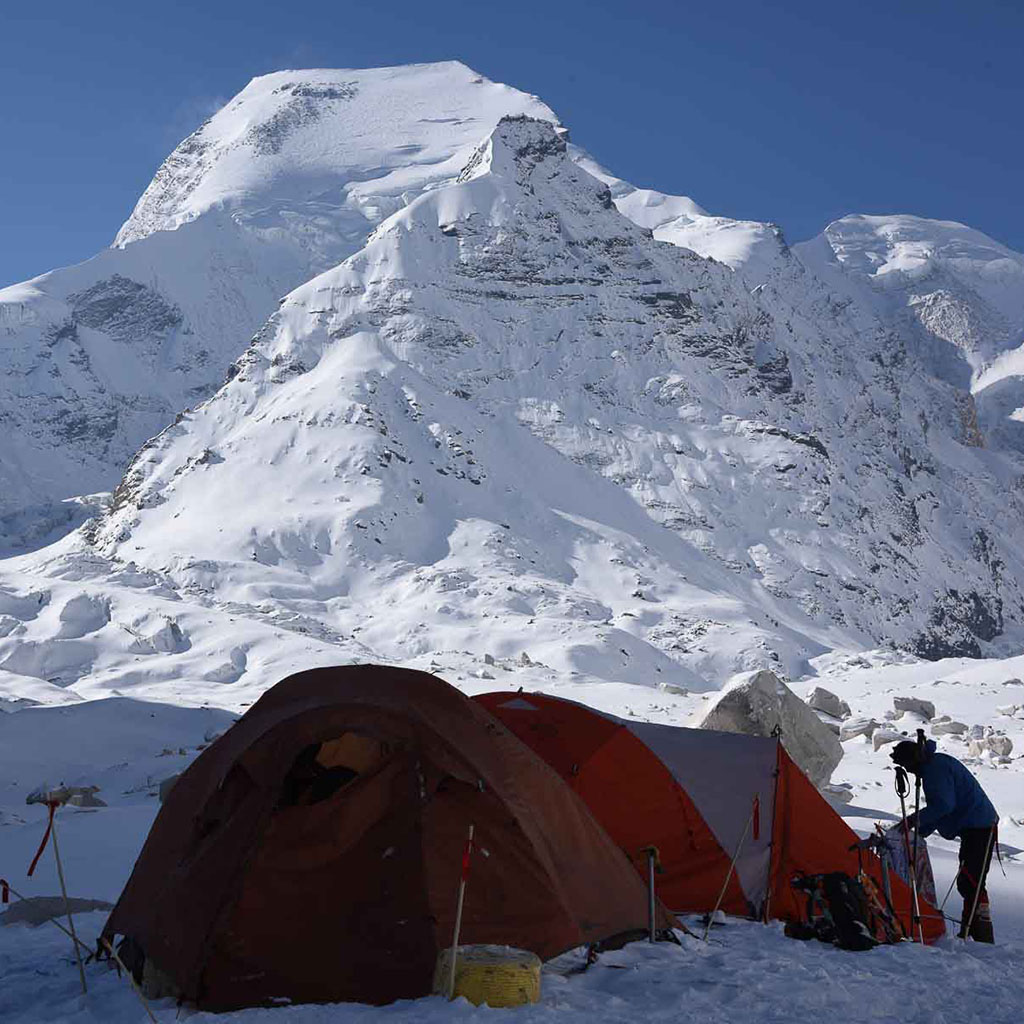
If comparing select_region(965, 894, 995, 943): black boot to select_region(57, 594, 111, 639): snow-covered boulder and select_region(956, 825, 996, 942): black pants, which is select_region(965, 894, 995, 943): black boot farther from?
select_region(57, 594, 111, 639): snow-covered boulder

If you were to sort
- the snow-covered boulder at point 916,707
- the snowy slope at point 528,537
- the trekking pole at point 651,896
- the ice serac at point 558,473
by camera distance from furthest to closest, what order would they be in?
the ice serac at point 558,473, the snow-covered boulder at point 916,707, the snowy slope at point 528,537, the trekking pole at point 651,896

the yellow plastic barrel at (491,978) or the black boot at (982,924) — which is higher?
the yellow plastic barrel at (491,978)

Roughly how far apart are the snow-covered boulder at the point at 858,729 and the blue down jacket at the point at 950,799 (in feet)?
49.6

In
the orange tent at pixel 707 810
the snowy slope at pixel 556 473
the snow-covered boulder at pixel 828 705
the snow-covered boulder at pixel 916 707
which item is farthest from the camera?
the snowy slope at pixel 556 473

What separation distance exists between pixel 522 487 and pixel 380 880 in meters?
81.7

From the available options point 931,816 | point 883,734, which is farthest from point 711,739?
point 883,734

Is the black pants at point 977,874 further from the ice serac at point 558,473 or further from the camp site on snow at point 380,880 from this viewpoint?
the ice serac at point 558,473

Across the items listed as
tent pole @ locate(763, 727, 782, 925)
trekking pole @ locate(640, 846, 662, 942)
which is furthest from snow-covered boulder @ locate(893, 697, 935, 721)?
trekking pole @ locate(640, 846, 662, 942)

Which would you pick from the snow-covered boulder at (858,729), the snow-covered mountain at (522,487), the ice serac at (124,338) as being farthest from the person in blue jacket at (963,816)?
the ice serac at (124,338)

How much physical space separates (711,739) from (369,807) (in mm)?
4325

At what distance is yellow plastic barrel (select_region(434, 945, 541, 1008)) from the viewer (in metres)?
6.13

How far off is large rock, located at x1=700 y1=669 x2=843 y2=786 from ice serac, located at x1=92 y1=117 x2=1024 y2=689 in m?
40.0

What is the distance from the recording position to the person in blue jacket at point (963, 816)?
8.52m

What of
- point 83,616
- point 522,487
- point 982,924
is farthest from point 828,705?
point 522,487
